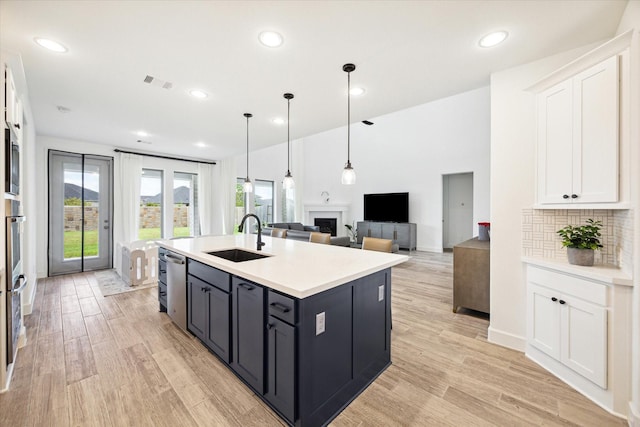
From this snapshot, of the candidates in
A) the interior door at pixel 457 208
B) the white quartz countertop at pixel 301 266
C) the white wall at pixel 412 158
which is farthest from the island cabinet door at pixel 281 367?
the interior door at pixel 457 208

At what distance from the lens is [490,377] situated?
2.01 m

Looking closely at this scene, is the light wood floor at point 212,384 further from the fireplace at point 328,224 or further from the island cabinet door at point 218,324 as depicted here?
the fireplace at point 328,224

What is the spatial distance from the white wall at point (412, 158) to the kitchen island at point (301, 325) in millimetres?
5886

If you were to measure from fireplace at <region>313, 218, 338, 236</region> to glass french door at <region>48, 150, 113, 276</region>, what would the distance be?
586 centimetres

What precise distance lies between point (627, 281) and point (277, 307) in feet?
6.91

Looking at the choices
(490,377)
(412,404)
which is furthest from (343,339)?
→ (490,377)

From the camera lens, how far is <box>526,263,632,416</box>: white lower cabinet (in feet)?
5.42

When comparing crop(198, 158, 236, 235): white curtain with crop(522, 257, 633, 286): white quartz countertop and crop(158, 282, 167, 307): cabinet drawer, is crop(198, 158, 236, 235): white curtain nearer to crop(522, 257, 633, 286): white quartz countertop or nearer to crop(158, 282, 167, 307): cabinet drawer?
crop(158, 282, 167, 307): cabinet drawer

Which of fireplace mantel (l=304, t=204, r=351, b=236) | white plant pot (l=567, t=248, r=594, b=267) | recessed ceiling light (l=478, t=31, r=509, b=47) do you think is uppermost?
recessed ceiling light (l=478, t=31, r=509, b=47)

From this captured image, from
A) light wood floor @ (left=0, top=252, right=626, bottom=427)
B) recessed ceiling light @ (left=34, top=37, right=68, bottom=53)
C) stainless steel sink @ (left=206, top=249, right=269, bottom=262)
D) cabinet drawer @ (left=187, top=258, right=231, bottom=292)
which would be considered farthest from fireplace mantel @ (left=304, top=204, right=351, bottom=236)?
recessed ceiling light @ (left=34, top=37, right=68, bottom=53)

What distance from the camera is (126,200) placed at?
18.1 feet

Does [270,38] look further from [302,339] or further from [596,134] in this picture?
[596,134]

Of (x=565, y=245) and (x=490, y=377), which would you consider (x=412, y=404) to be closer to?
(x=490, y=377)

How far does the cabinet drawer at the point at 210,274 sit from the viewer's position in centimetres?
200
